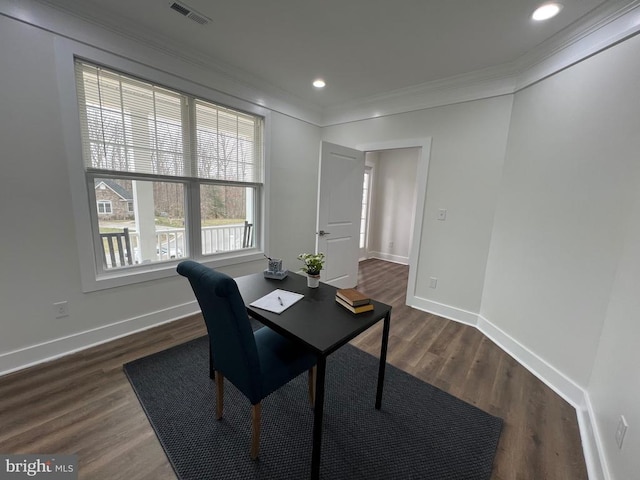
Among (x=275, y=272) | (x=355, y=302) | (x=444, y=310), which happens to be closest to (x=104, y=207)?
(x=275, y=272)

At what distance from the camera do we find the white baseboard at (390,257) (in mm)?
5520

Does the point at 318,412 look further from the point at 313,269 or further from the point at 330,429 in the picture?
the point at 313,269

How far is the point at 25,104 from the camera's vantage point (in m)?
1.71

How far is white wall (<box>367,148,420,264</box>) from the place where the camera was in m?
5.28

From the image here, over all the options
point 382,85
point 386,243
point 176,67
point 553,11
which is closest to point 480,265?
point 553,11

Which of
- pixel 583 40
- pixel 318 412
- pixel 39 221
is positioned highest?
pixel 583 40

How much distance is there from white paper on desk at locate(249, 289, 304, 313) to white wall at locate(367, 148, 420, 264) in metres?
4.32

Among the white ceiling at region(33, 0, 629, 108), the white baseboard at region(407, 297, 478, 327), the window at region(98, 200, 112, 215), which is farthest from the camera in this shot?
the white baseboard at region(407, 297, 478, 327)

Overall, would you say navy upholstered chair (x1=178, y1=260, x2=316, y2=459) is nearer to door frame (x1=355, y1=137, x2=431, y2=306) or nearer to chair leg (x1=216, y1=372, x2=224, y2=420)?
chair leg (x1=216, y1=372, x2=224, y2=420)

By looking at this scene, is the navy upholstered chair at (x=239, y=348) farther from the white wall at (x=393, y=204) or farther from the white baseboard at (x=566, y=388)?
the white wall at (x=393, y=204)

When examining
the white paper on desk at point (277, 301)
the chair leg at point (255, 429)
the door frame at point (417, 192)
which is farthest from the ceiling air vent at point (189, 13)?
the chair leg at point (255, 429)

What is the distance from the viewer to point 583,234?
5.90ft

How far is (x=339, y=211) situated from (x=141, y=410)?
2.66 meters

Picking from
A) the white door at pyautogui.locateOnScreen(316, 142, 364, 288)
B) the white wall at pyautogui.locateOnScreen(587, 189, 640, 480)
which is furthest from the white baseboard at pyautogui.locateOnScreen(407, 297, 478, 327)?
the white wall at pyautogui.locateOnScreen(587, 189, 640, 480)
